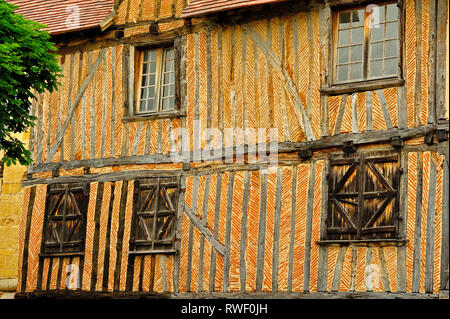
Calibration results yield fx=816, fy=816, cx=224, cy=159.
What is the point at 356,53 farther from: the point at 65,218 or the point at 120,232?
the point at 65,218

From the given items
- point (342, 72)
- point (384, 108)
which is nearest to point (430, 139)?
point (384, 108)

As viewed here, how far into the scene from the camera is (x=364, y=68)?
471 inches

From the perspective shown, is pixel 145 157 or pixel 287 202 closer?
pixel 287 202

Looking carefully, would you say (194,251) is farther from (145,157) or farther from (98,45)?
(98,45)

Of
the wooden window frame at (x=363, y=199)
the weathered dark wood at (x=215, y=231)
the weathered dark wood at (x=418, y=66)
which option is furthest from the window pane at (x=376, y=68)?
the weathered dark wood at (x=215, y=231)

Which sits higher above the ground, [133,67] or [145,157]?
[133,67]

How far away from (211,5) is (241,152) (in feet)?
7.95

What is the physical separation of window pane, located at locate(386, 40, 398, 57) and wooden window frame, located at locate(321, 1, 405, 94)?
0.42ft

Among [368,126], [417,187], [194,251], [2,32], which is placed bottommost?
[194,251]

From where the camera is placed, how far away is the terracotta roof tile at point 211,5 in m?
12.5

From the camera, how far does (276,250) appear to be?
12062 millimetres

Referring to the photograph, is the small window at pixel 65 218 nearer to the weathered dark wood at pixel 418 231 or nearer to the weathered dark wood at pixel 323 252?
the weathered dark wood at pixel 323 252
